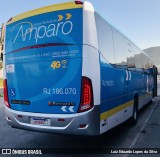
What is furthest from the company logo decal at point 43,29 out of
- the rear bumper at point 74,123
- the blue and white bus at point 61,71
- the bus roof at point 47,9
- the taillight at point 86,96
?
the rear bumper at point 74,123

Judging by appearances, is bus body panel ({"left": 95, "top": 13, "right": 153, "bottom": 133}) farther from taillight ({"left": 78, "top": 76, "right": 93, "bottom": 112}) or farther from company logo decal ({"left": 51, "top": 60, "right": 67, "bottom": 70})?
company logo decal ({"left": 51, "top": 60, "right": 67, "bottom": 70})

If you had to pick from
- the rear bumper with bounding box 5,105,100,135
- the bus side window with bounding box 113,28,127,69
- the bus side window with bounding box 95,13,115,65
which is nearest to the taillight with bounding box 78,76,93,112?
the rear bumper with bounding box 5,105,100,135

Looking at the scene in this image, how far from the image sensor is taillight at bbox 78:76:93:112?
456cm

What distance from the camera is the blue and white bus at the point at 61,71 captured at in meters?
4.60

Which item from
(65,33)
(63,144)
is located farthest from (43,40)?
(63,144)

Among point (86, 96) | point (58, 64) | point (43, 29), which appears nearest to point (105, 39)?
point (58, 64)

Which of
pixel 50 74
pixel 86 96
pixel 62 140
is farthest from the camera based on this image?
pixel 62 140

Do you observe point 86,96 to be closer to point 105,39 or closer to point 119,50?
point 105,39

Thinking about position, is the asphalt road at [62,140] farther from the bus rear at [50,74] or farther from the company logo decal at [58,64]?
the company logo decal at [58,64]

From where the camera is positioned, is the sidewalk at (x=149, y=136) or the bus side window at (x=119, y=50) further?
the bus side window at (x=119, y=50)

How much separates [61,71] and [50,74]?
28 centimetres

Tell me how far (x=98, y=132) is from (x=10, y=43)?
9.85 feet

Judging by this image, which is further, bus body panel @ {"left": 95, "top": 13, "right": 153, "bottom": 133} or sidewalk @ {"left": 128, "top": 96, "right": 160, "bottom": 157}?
sidewalk @ {"left": 128, "top": 96, "right": 160, "bottom": 157}

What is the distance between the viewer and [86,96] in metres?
4.57
